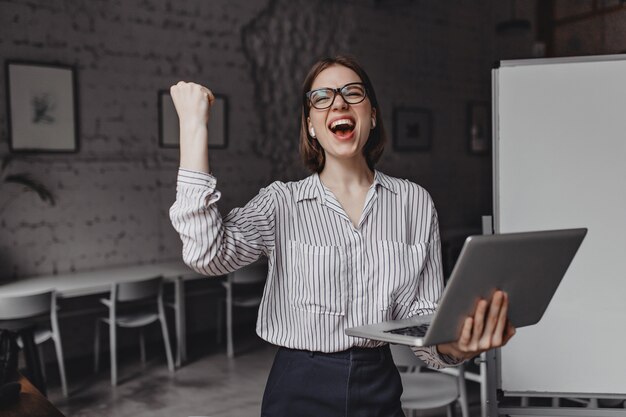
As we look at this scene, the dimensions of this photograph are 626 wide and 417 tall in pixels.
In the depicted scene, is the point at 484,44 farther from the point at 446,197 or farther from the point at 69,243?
the point at 69,243

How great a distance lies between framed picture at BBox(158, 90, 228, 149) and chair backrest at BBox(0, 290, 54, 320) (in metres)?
1.92

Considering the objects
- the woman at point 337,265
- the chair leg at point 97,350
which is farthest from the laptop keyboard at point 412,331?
the chair leg at point 97,350

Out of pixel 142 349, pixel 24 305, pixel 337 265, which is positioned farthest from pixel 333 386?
pixel 142 349

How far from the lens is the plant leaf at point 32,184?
450 centimetres

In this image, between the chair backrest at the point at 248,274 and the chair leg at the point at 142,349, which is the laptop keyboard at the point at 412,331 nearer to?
the chair backrest at the point at 248,274

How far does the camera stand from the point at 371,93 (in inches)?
57.7

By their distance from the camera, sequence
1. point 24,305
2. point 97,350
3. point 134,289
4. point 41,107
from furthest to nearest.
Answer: point 41,107, point 97,350, point 134,289, point 24,305

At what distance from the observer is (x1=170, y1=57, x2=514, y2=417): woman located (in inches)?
54.1

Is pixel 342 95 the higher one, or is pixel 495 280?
pixel 342 95

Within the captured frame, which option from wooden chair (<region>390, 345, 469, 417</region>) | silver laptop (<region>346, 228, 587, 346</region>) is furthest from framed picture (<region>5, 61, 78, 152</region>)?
silver laptop (<region>346, 228, 587, 346</region>)

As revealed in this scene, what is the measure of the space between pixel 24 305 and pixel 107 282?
2.21 ft

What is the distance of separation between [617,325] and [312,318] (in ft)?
4.47

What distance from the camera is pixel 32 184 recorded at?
14.9 feet

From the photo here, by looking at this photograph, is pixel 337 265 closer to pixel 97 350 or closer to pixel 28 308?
pixel 28 308
